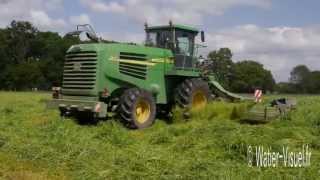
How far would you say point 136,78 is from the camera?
16.5 m

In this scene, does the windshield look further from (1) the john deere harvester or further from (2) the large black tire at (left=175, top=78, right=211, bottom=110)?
(2) the large black tire at (left=175, top=78, right=211, bottom=110)

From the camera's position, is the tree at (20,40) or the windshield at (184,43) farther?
the tree at (20,40)

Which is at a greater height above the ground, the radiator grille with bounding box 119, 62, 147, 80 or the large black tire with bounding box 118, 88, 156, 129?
the radiator grille with bounding box 119, 62, 147, 80

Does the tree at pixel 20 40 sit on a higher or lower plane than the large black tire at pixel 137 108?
higher

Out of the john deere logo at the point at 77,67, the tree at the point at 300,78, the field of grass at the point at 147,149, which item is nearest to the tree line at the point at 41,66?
the tree at the point at 300,78

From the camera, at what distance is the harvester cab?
17922mm

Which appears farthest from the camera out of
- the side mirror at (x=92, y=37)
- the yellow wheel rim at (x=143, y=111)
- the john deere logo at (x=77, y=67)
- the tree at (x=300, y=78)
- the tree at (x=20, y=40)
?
the tree at (x=20, y=40)

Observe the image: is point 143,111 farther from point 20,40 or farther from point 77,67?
point 20,40

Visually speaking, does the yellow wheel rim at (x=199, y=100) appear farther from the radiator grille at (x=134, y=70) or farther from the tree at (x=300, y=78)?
the tree at (x=300, y=78)

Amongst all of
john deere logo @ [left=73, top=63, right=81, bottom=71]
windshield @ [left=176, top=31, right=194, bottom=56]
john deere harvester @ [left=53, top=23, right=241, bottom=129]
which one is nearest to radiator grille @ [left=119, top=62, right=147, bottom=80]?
john deere harvester @ [left=53, top=23, right=241, bottom=129]

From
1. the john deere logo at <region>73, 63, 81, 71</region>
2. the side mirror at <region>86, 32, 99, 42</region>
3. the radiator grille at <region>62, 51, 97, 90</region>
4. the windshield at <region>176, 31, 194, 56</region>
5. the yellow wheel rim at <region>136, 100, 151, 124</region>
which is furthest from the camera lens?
the windshield at <region>176, 31, 194, 56</region>

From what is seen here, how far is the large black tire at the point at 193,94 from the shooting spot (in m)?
17.4

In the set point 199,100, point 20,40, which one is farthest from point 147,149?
point 20,40

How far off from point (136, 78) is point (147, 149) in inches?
213
